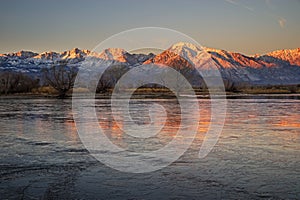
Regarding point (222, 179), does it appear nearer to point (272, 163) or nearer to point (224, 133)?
point (272, 163)

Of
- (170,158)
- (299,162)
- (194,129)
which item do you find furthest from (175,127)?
(299,162)

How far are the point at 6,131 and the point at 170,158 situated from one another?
329 inches

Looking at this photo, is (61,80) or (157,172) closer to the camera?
(157,172)

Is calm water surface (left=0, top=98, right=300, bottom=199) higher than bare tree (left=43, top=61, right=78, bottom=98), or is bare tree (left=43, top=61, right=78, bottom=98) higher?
bare tree (left=43, top=61, right=78, bottom=98)

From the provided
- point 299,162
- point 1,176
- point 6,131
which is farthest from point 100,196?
point 6,131

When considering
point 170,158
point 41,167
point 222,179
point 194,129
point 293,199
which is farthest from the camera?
point 194,129

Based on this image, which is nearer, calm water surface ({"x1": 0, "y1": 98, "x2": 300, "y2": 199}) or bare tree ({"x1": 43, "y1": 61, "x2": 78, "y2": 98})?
calm water surface ({"x1": 0, "y1": 98, "x2": 300, "y2": 199})

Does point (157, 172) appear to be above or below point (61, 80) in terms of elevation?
below

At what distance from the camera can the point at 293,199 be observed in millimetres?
5953

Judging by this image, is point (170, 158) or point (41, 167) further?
point (170, 158)

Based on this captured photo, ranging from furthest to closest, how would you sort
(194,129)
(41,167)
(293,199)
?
(194,129) → (41,167) → (293,199)

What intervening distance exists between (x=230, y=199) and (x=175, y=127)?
10179 millimetres

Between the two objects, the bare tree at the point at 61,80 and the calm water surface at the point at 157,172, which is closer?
the calm water surface at the point at 157,172

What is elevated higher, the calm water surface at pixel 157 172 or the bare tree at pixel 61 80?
the bare tree at pixel 61 80
